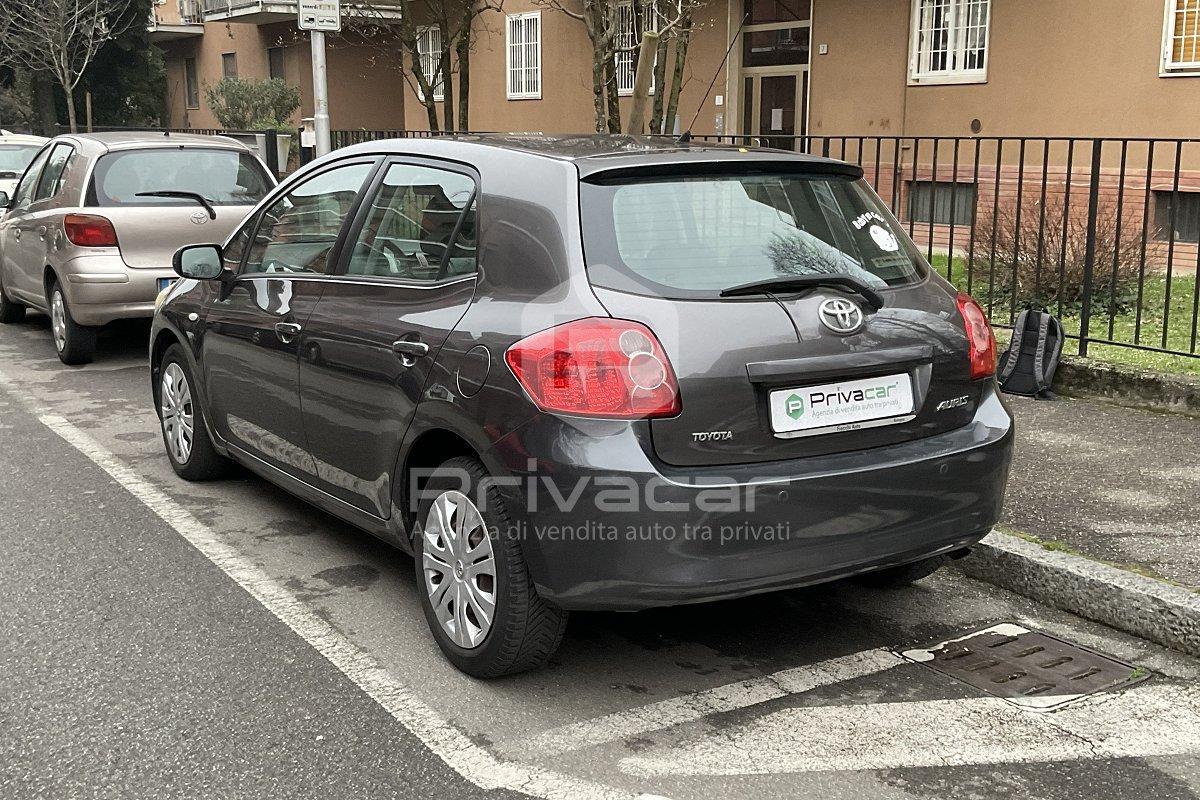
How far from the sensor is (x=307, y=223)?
5.03 m

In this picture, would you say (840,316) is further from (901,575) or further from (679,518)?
(901,575)

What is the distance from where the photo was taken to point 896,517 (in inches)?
147

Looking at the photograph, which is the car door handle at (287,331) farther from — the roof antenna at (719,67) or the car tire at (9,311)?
the roof antenna at (719,67)

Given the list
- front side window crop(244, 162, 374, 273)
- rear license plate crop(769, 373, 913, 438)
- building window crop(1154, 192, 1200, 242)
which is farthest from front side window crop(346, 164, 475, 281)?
building window crop(1154, 192, 1200, 242)

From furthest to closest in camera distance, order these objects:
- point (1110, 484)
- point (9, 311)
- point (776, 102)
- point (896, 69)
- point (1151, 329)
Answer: point (776, 102) → point (896, 69) → point (9, 311) → point (1151, 329) → point (1110, 484)

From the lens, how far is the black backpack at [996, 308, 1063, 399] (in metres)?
7.29

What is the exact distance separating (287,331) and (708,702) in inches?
85.0

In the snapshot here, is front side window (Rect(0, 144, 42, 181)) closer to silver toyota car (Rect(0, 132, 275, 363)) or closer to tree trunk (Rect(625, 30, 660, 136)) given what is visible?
silver toyota car (Rect(0, 132, 275, 363))

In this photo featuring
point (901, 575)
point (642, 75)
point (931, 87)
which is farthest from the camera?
point (931, 87)

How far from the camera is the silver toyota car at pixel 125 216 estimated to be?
9.23 metres

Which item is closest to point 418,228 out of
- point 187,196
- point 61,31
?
point 187,196

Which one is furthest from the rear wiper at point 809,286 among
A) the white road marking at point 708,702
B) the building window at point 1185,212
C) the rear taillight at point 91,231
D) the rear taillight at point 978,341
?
the building window at point 1185,212

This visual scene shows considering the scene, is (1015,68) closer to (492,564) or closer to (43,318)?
(43,318)

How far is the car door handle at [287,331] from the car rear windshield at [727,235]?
1.49 m
